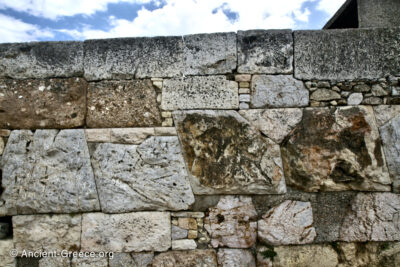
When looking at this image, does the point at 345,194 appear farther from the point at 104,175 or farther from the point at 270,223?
the point at 104,175

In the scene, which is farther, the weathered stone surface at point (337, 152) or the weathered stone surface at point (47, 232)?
the weathered stone surface at point (47, 232)

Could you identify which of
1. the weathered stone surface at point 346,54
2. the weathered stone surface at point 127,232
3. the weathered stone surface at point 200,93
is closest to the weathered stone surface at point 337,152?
the weathered stone surface at point 346,54

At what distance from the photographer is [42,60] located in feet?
7.55

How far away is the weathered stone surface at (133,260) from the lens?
222cm

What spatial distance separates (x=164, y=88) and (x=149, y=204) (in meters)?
1.03

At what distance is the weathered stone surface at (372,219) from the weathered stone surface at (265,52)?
1.29 m

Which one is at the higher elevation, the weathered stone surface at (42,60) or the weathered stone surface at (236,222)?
the weathered stone surface at (42,60)

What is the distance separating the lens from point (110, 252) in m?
2.24

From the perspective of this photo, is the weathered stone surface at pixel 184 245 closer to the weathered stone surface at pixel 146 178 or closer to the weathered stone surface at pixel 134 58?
the weathered stone surface at pixel 146 178

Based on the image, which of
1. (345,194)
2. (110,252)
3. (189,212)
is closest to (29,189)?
(110,252)

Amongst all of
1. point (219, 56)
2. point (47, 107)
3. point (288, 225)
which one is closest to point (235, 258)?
point (288, 225)

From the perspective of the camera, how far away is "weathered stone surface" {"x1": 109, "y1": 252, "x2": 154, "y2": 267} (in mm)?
2223

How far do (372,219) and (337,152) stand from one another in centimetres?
64

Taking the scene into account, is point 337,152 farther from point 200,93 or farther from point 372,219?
point 200,93
